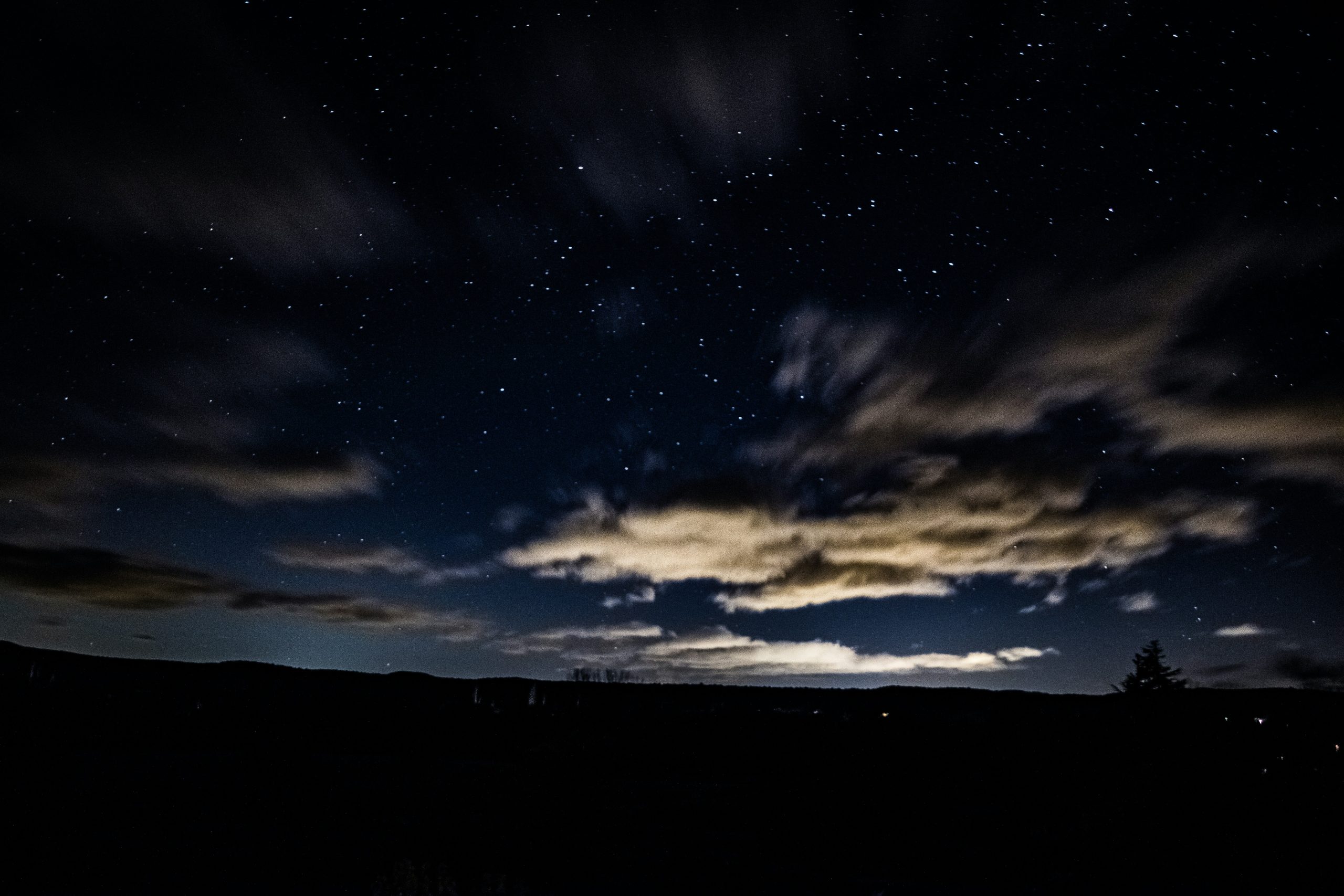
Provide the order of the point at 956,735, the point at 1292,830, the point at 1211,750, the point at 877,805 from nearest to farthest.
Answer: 1. the point at 1292,830
2. the point at 877,805
3. the point at 1211,750
4. the point at 956,735

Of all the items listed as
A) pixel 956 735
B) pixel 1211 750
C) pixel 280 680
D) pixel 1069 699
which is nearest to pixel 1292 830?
pixel 1211 750

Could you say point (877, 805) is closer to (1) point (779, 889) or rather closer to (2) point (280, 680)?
(1) point (779, 889)

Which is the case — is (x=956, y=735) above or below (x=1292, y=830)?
above

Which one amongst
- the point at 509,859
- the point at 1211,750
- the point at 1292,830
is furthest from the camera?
the point at 1211,750

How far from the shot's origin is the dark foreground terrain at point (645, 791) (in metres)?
12.3

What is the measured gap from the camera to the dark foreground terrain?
483 inches

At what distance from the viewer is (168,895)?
9.72m

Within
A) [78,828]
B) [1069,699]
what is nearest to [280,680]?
[78,828]

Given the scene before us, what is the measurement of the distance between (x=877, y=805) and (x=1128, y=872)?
19.0 ft

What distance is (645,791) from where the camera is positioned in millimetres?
18641

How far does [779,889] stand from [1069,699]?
2361cm

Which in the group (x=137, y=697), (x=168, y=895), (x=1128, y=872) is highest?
(x=137, y=697)

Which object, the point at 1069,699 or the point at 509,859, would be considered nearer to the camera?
the point at 509,859

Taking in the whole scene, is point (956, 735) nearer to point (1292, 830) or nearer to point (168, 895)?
point (1292, 830)
